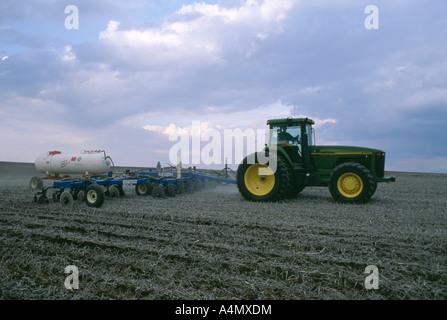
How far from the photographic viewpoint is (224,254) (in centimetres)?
401

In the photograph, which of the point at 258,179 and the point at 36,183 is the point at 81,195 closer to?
the point at 258,179

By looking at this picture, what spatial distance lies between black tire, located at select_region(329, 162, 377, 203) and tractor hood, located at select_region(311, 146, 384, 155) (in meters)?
0.68

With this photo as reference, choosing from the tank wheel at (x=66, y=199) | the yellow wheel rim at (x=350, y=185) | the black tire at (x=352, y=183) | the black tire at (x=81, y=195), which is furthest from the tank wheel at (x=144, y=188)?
the yellow wheel rim at (x=350, y=185)

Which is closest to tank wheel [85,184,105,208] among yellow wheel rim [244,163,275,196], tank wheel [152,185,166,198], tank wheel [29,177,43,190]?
tank wheel [152,185,166,198]

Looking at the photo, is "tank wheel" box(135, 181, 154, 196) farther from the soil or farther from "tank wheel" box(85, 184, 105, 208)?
the soil

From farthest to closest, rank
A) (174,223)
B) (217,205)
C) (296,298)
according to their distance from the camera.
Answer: (217,205) < (174,223) < (296,298)

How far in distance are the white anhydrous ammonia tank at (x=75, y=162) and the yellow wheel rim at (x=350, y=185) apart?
9639 mm

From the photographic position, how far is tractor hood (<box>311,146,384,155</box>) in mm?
8729

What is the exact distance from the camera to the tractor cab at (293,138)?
902 cm

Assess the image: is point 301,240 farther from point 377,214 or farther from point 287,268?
point 377,214

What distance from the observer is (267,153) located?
910cm

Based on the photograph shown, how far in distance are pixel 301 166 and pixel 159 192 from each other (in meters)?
4.73
